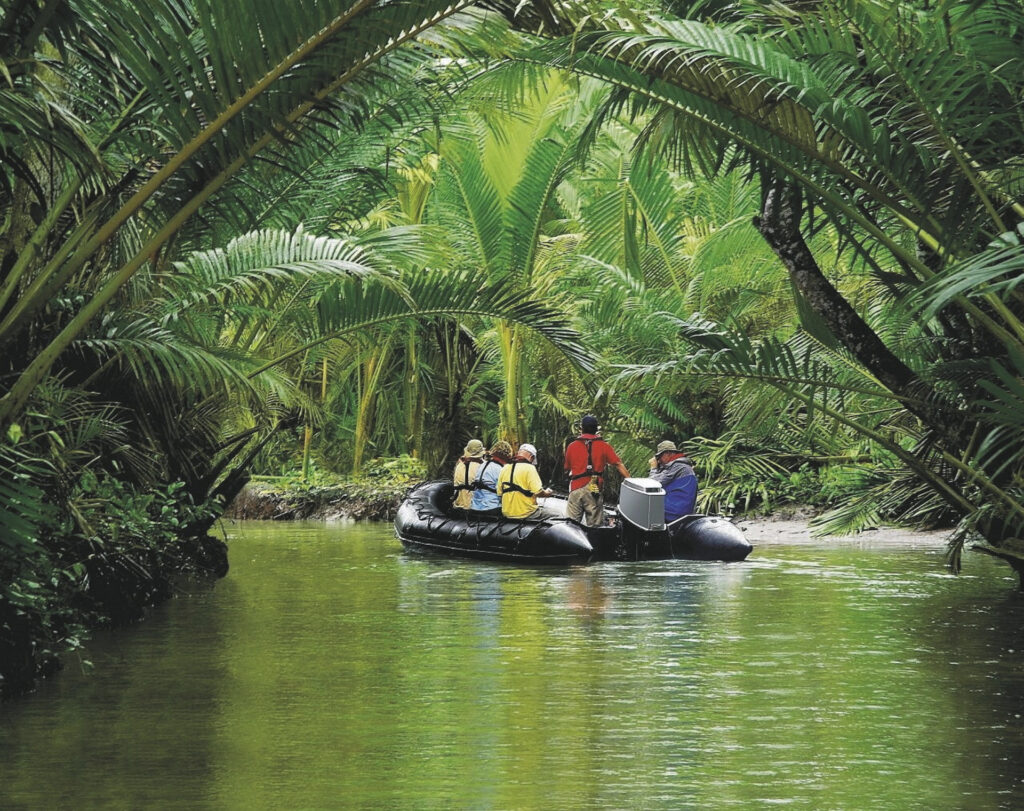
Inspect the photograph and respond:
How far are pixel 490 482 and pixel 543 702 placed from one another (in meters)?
11.3

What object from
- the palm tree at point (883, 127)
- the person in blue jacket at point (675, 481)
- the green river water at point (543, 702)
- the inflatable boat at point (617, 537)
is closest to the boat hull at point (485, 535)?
the inflatable boat at point (617, 537)

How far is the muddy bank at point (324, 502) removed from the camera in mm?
29828

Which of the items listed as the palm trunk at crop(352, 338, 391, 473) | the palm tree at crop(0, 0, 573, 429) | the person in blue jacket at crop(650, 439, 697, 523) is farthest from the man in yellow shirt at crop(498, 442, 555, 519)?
the palm trunk at crop(352, 338, 391, 473)

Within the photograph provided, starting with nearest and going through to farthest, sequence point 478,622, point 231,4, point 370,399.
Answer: point 231,4 < point 478,622 < point 370,399

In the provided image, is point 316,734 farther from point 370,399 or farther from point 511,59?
point 370,399

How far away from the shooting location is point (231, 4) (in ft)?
21.9

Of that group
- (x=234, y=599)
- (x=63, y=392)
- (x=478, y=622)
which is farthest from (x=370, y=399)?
(x=63, y=392)

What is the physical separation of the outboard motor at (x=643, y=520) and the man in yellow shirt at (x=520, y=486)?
3.51 ft

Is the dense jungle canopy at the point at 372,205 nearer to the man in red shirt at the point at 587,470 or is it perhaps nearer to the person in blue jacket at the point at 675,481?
the person in blue jacket at the point at 675,481

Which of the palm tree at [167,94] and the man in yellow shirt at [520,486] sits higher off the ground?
the palm tree at [167,94]

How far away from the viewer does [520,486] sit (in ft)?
58.7

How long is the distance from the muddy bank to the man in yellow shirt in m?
11.6

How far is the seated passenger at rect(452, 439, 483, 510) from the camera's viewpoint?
19.5m

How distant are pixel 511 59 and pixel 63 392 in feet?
11.6
